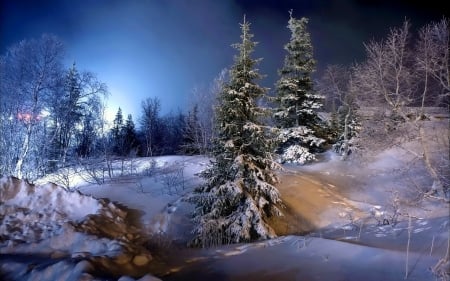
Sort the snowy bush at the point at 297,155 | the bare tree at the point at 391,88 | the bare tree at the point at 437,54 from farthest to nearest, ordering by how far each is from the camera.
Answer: the snowy bush at the point at 297,155 < the bare tree at the point at 391,88 < the bare tree at the point at 437,54

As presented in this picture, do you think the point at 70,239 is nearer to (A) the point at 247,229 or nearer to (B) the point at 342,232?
(A) the point at 247,229

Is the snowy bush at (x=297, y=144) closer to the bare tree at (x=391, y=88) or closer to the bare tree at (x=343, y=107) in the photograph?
the bare tree at (x=343, y=107)

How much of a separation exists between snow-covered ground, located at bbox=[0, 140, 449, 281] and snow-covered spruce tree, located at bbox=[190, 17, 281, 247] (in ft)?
3.25

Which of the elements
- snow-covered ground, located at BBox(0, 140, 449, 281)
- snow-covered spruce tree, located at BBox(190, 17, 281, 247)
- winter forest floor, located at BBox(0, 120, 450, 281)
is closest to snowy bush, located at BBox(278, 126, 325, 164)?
winter forest floor, located at BBox(0, 120, 450, 281)

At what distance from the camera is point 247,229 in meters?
11.1

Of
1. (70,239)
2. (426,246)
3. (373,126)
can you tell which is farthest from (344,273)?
(373,126)

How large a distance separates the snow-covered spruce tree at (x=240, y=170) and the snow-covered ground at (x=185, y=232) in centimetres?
99

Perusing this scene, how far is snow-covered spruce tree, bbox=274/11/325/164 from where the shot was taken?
79.5 ft

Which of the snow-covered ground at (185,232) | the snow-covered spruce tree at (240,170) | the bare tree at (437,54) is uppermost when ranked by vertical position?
the bare tree at (437,54)

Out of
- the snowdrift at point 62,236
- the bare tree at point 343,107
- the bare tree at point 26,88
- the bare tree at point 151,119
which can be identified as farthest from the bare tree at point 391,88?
the bare tree at point 151,119

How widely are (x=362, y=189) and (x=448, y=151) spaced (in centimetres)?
1115

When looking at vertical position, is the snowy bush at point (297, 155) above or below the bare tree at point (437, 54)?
below

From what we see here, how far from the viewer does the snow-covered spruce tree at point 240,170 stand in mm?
11328

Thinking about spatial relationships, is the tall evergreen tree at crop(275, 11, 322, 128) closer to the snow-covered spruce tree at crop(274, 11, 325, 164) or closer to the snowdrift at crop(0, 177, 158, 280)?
the snow-covered spruce tree at crop(274, 11, 325, 164)
